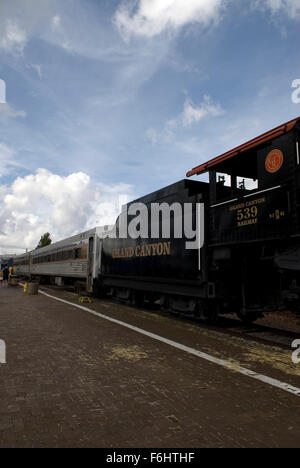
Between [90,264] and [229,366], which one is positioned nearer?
[229,366]

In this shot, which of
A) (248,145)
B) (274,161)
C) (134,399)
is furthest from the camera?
(248,145)

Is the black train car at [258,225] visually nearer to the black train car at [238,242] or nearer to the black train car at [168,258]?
the black train car at [238,242]

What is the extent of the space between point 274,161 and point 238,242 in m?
1.80

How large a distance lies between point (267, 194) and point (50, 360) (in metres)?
4.93

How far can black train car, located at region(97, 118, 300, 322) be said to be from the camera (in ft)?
19.0

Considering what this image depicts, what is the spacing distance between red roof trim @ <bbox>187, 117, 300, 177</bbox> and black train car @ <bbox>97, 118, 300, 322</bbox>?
0.07 ft

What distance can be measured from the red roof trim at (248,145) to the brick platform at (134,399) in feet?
13.3

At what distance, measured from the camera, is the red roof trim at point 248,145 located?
5762 millimetres

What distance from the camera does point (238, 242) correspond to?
265 inches

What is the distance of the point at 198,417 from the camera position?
10.4 ft

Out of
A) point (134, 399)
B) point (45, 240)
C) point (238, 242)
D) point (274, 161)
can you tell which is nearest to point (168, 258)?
point (238, 242)

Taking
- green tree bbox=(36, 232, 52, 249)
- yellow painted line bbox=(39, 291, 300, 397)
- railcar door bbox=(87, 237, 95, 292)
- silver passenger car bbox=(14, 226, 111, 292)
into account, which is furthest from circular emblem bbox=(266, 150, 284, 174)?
green tree bbox=(36, 232, 52, 249)

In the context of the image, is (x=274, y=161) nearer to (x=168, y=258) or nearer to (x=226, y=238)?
(x=226, y=238)
